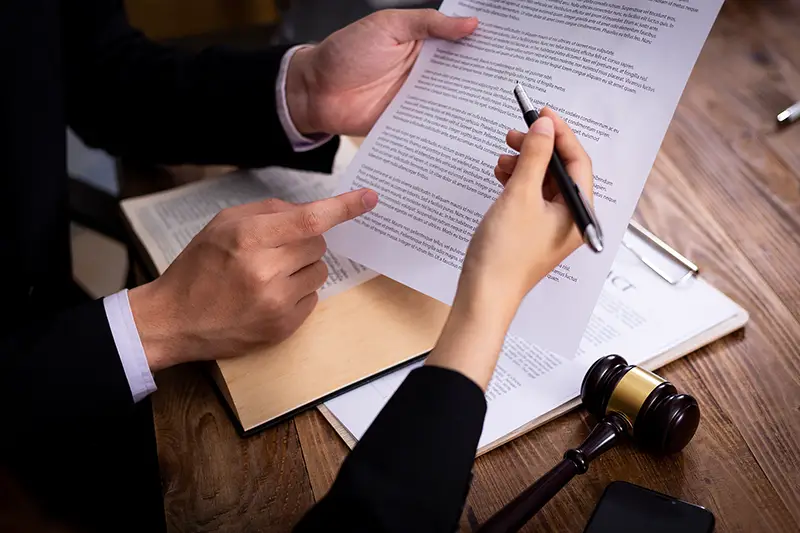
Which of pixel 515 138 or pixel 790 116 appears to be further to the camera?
pixel 790 116

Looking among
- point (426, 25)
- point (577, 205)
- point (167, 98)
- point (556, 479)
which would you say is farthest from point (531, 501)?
point (167, 98)

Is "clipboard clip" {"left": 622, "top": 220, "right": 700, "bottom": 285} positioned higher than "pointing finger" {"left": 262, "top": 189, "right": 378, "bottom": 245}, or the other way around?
"clipboard clip" {"left": 622, "top": 220, "right": 700, "bottom": 285}

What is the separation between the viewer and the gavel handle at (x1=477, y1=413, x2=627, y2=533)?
1.84ft

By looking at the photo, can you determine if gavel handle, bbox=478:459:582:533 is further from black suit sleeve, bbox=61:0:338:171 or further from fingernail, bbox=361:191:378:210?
black suit sleeve, bbox=61:0:338:171

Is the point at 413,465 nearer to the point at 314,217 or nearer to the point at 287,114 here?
the point at 314,217

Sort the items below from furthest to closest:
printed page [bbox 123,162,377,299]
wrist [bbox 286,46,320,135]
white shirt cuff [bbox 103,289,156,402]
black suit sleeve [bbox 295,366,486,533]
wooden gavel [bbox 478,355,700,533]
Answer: wrist [bbox 286,46,320,135] < printed page [bbox 123,162,377,299] < white shirt cuff [bbox 103,289,156,402] < wooden gavel [bbox 478,355,700,533] < black suit sleeve [bbox 295,366,486,533]

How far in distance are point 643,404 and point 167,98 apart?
0.74 meters

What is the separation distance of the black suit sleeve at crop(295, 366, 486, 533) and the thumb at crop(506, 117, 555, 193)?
165mm

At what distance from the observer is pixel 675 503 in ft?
1.87

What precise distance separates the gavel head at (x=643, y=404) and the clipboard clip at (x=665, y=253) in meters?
0.18

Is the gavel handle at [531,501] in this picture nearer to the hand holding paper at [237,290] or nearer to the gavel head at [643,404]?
the gavel head at [643,404]

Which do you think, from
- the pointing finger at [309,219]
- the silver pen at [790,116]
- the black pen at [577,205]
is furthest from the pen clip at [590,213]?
the silver pen at [790,116]

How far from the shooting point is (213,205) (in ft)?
3.05

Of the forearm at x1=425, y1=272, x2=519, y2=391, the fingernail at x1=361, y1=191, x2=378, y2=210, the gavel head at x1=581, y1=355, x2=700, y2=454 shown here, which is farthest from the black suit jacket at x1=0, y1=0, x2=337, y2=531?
the gavel head at x1=581, y1=355, x2=700, y2=454
